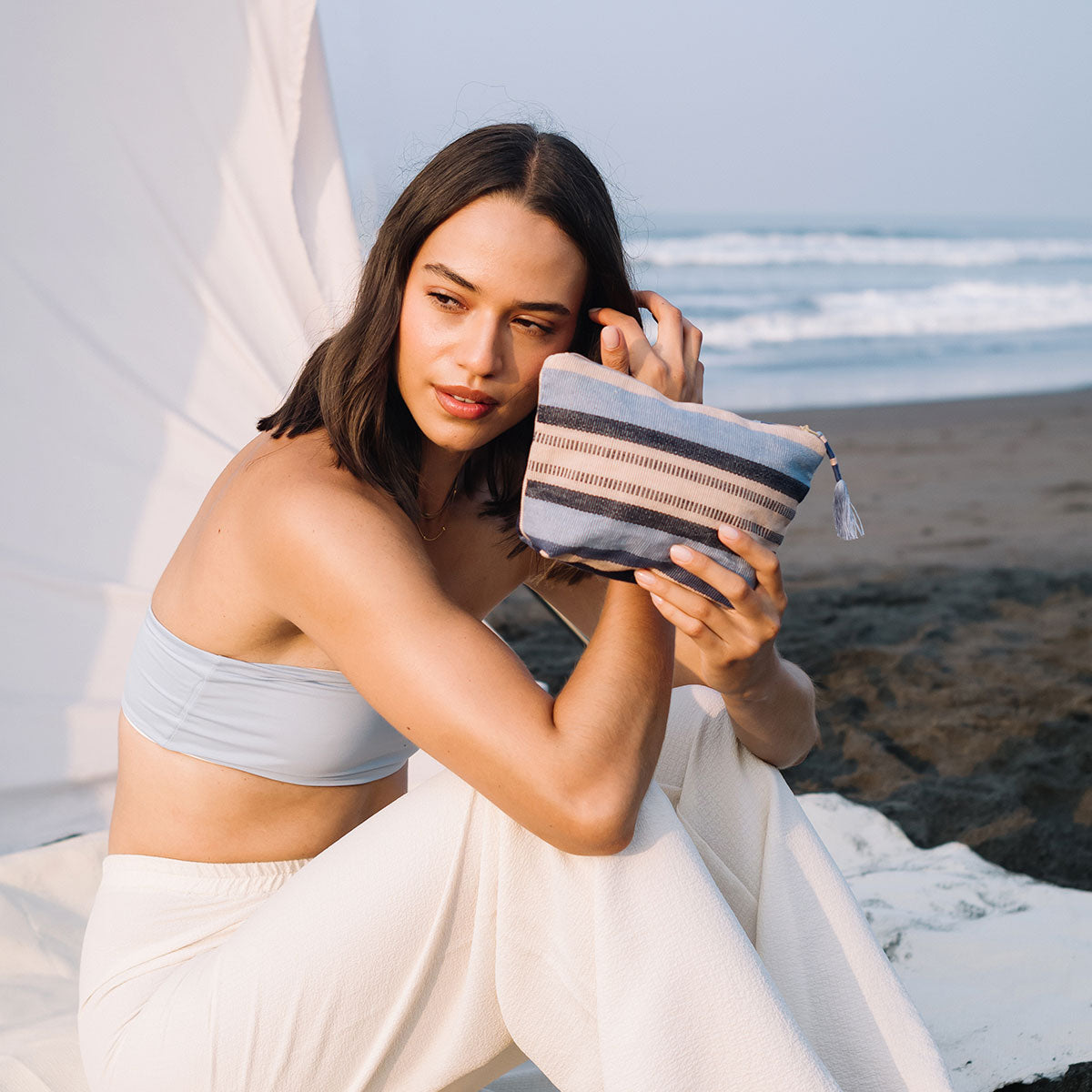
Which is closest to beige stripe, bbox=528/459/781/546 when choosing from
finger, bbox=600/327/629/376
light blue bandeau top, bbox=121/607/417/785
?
finger, bbox=600/327/629/376

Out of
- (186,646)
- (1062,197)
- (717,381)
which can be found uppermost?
(186,646)

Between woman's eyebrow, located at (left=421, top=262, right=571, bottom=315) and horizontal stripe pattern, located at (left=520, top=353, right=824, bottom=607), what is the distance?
0.64 ft

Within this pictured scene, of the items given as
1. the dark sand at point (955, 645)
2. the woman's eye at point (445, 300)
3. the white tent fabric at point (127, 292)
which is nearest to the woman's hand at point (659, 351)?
the woman's eye at point (445, 300)

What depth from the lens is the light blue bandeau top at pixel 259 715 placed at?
5.07 ft

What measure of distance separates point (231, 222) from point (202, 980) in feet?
8.15

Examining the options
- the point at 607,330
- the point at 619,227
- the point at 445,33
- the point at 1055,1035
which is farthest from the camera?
the point at 445,33

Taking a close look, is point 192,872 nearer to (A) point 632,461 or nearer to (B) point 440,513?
(B) point 440,513

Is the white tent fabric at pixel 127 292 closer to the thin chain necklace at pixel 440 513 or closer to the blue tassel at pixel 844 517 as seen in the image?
the thin chain necklace at pixel 440 513

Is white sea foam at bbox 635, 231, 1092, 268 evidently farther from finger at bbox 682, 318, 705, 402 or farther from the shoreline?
finger at bbox 682, 318, 705, 402

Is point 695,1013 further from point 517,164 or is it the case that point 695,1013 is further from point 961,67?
point 961,67

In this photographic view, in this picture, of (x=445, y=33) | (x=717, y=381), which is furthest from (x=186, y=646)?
(x=717, y=381)

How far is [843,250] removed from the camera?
56.8 feet

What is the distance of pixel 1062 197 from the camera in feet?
84.0

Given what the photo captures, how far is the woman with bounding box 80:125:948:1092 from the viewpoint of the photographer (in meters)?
1.24
